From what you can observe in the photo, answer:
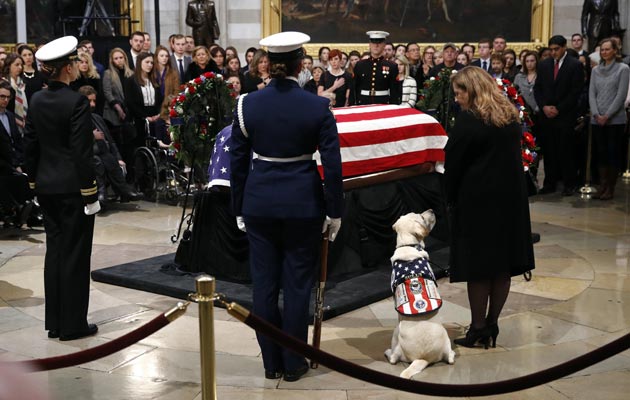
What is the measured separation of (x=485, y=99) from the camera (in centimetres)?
541

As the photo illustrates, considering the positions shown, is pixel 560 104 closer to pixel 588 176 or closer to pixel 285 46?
pixel 588 176

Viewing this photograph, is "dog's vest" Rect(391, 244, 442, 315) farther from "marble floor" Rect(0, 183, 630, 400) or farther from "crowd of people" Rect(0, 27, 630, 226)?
"crowd of people" Rect(0, 27, 630, 226)

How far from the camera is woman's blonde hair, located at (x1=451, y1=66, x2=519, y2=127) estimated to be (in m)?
5.40

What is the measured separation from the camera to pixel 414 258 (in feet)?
17.8

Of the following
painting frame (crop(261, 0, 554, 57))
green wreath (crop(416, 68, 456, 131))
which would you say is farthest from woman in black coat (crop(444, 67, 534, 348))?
painting frame (crop(261, 0, 554, 57))

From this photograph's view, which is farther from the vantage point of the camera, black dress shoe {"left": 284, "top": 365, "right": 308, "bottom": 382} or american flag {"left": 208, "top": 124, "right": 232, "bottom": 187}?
american flag {"left": 208, "top": 124, "right": 232, "bottom": 187}

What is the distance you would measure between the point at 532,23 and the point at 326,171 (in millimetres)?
14372

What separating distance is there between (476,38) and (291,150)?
46.8 ft

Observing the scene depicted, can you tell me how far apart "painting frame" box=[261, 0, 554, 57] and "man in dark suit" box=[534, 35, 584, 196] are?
261 inches

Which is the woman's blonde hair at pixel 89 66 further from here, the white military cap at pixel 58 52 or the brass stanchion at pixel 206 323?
the brass stanchion at pixel 206 323

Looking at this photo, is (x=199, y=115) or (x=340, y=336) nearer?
(x=340, y=336)

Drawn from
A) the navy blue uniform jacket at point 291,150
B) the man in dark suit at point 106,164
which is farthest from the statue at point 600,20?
the navy blue uniform jacket at point 291,150

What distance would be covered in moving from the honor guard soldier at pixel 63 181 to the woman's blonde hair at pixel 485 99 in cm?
229

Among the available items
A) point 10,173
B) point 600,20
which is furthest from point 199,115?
point 600,20
